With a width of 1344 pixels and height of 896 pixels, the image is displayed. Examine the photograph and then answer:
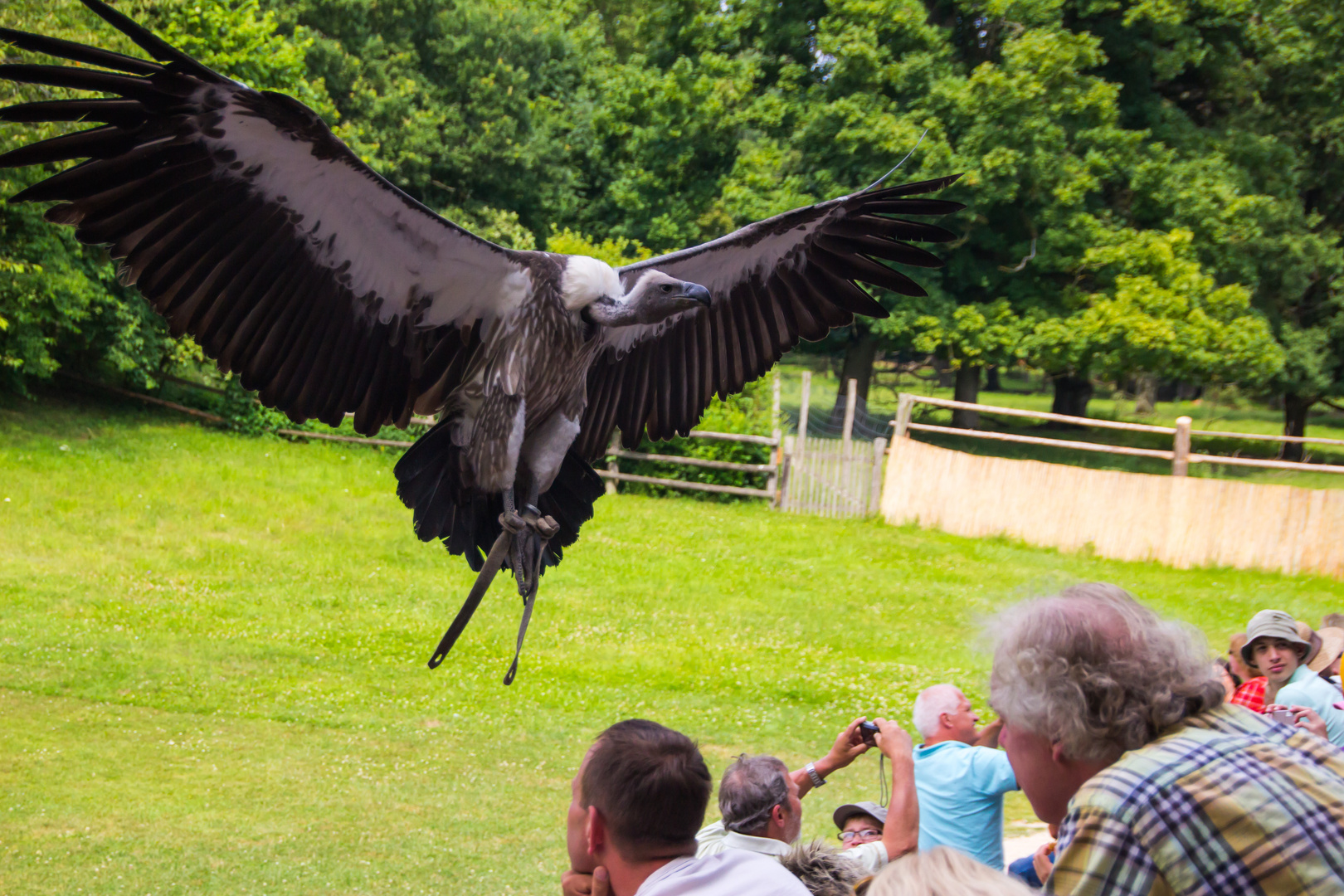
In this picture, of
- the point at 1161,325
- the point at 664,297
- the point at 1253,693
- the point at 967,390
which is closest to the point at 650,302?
the point at 664,297

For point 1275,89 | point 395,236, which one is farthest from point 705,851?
point 1275,89

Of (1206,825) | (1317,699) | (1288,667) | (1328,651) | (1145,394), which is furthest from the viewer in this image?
(1145,394)

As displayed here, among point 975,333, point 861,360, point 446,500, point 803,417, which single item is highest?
point 975,333

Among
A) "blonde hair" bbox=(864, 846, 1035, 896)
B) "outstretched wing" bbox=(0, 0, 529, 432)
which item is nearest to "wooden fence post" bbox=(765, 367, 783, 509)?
"outstretched wing" bbox=(0, 0, 529, 432)

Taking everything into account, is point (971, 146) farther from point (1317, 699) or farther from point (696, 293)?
point (696, 293)

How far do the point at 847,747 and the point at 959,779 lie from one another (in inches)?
26.6

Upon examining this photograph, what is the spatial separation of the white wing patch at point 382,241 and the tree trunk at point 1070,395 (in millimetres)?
22272

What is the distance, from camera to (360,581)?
1108 centimetres

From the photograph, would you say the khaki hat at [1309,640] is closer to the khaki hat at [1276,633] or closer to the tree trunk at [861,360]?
the khaki hat at [1276,633]

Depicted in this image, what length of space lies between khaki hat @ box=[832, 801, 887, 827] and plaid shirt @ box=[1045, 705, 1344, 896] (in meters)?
2.04

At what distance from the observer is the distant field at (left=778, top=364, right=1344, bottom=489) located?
21.7m

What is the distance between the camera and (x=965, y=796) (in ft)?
11.1

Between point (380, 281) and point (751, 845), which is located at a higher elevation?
point (380, 281)

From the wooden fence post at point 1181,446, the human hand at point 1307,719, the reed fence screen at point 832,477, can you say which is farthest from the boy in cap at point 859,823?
the reed fence screen at point 832,477
